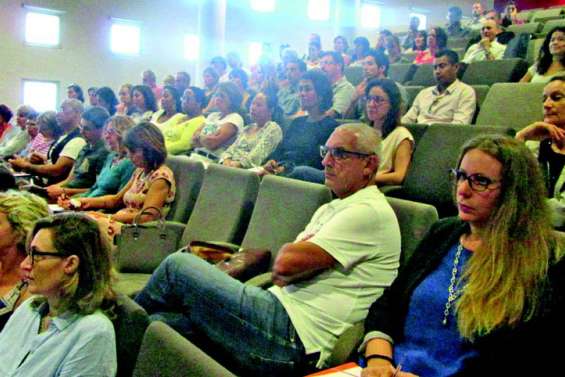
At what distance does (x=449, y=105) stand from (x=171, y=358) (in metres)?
3.33

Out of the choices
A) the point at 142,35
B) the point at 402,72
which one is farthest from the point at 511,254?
the point at 142,35

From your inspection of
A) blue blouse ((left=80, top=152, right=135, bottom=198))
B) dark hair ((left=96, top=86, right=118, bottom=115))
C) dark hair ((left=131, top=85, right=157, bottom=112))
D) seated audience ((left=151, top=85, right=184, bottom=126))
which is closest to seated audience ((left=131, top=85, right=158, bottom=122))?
dark hair ((left=131, top=85, right=157, bottom=112))

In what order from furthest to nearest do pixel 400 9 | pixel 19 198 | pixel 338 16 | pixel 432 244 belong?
pixel 400 9 → pixel 338 16 → pixel 19 198 → pixel 432 244

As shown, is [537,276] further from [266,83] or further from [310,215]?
[266,83]

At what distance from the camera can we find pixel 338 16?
13219mm

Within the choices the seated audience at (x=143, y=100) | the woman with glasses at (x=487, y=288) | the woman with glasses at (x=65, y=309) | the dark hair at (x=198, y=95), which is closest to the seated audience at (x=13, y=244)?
the woman with glasses at (x=65, y=309)

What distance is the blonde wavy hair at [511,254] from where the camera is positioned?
1282 millimetres

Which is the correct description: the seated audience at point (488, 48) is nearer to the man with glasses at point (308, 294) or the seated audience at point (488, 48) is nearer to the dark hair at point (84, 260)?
the man with glasses at point (308, 294)

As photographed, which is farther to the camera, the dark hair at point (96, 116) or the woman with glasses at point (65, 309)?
the dark hair at point (96, 116)

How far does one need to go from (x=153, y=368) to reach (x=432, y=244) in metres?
0.89

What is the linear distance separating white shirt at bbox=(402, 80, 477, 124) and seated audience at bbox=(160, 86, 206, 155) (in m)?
1.72

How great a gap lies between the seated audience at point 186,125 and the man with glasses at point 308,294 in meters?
2.69

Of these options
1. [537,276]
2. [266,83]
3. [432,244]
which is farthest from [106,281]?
[266,83]

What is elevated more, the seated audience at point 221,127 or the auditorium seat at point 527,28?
the auditorium seat at point 527,28
